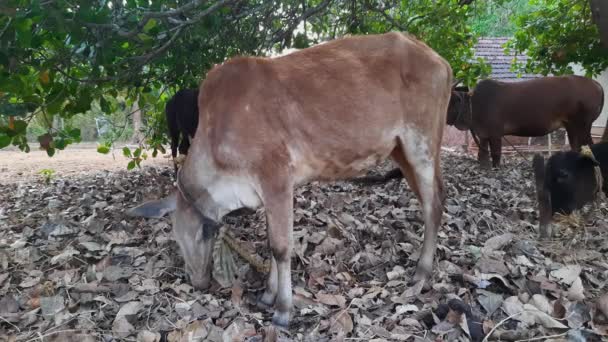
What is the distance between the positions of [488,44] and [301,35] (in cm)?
1462

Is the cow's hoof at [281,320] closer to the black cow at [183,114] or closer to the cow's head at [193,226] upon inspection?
the cow's head at [193,226]

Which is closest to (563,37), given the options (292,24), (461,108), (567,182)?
(461,108)

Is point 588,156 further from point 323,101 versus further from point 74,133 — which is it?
point 74,133

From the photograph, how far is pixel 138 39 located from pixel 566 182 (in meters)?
4.10

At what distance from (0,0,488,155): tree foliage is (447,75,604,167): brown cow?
159 cm

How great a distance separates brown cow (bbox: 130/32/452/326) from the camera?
3.22 meters

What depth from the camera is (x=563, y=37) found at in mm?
8031

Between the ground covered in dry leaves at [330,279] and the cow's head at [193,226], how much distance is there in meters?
0.15

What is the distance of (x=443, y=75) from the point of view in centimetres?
386

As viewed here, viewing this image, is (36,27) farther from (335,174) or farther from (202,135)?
(335,174)

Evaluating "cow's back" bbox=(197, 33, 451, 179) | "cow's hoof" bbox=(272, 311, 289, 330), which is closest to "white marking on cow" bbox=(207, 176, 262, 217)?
"cow's back" bbox=(197, 33, 451, 179)

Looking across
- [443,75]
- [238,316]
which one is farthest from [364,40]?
[238,316]

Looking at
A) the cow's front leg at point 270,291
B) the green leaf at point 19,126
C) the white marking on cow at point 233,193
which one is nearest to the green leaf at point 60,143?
the green leaf at point 19,126

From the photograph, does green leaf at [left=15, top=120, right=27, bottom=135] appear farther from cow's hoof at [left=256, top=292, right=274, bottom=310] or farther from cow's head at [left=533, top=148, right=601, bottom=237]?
cow's head at [left=533, top=148, right=601, bottom=237]
